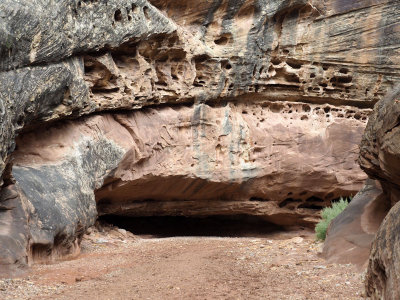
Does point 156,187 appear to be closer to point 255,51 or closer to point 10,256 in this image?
point 255,51

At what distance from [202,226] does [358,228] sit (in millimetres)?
9020

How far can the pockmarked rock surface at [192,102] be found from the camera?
9.49 metres

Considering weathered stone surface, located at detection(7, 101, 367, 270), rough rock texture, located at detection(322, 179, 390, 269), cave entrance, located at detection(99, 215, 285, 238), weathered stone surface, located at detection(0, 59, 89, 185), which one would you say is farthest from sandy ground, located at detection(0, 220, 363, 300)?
cave entrance, located at detection(99, 215, 285, 238)

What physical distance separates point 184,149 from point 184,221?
3.25m

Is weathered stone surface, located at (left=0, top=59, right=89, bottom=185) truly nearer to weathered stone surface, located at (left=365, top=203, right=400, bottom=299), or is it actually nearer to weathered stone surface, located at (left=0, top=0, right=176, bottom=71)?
weathered stone surface, located at (left=0, top=0, right=176, bottom=71)

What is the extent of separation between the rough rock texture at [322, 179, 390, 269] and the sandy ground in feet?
0.69

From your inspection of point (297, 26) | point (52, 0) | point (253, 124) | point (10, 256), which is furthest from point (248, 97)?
point (10, 256)

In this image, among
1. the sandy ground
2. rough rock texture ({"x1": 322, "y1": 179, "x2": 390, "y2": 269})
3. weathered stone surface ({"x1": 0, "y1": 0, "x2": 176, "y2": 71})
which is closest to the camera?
the sandy ground

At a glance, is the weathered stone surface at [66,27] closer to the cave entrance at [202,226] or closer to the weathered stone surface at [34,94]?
the weathered stone surface at [34,94]

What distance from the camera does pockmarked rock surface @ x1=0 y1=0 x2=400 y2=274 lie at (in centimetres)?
949

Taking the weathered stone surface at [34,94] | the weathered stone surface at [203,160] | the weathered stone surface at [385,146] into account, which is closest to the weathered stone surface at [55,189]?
the weathered stone surface at [203,160]

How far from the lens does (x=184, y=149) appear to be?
1341 centimetres

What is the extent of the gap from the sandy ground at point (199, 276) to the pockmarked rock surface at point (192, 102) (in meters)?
1.61

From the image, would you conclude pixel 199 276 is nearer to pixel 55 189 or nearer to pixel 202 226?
pixel 55 189
